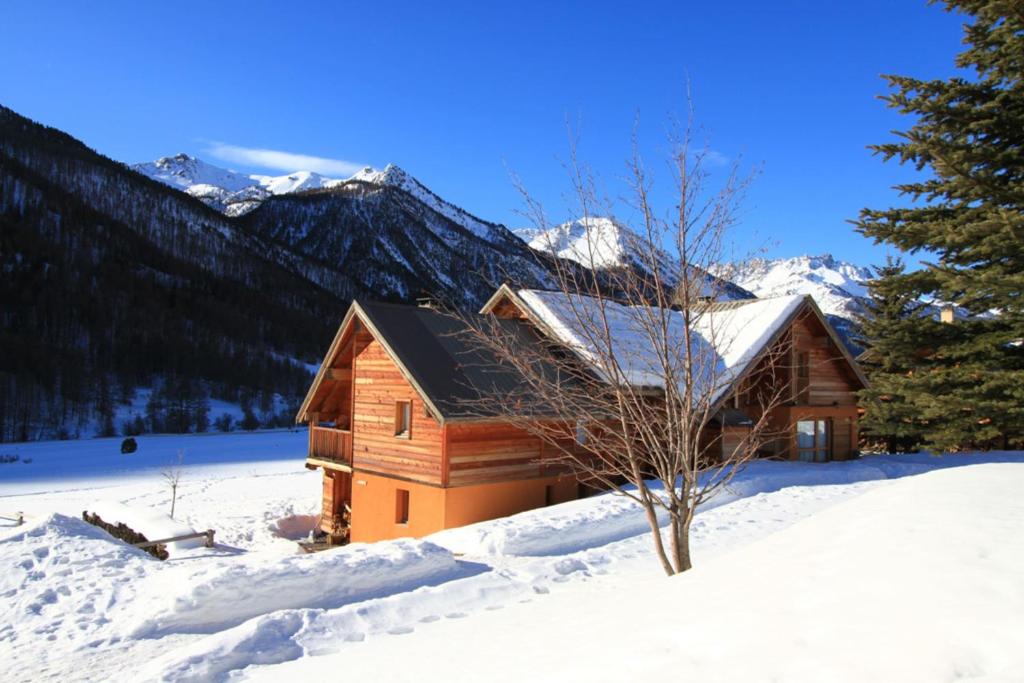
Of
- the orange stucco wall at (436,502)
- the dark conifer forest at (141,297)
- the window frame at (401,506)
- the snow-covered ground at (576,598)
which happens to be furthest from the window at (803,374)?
the dark conifer forest at (141,297)

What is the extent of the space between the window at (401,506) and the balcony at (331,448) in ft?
7.58

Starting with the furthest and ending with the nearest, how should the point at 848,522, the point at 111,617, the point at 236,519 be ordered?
1. the point at 236,519
2. the point at 111,617
3. the point at 848,522

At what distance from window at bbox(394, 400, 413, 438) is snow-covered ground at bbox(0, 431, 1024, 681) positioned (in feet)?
14.1

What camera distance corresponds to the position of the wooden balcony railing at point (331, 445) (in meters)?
19.7

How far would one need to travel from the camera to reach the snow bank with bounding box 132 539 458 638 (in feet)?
29.6

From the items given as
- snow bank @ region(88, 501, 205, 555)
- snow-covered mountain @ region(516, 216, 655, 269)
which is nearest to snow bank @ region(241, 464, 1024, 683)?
snow-covered mountain @ region(516, 216, 655, 269)

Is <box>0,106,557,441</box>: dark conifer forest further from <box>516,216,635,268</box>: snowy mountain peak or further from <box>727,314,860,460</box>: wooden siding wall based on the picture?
<box>516,216,635,268</box>: snowy mountain peak

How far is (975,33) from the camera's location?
52.4 ft

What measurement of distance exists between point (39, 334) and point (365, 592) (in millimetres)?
114721

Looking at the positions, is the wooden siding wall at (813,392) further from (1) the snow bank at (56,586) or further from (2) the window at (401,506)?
(1) the snow bank at (56,586)

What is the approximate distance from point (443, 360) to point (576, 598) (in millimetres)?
9277

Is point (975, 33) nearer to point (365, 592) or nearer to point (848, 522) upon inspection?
point (848, 522)

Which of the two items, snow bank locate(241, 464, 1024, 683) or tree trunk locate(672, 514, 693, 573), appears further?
tree trunk locate(672, 514, 693, 573)

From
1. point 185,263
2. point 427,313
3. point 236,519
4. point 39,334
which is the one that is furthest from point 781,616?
point 185,263
